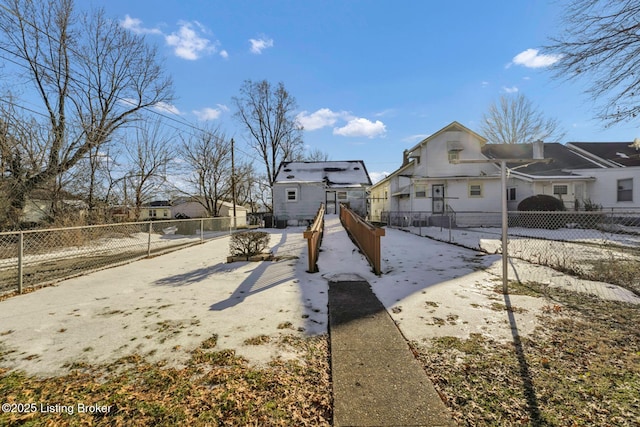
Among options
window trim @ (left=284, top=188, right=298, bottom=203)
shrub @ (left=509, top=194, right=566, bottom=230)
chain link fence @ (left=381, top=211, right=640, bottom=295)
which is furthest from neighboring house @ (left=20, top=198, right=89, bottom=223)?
shrub @ (left=509, top=194, right=566, bottom=230)

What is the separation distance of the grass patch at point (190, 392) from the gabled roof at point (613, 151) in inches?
1014

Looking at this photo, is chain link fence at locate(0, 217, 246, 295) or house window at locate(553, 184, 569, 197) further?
house window at locate(553, 184, 569, 197)

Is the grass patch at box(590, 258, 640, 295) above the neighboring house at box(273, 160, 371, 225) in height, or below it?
below

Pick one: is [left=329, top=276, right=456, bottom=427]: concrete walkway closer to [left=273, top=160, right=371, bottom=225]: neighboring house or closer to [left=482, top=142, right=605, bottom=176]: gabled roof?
[left=482, top=142, right=605, bottom=176]: gabled roof

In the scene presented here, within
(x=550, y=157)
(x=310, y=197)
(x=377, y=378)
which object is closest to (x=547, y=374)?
(x=377, y=378)

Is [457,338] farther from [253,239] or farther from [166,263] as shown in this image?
[166,263]

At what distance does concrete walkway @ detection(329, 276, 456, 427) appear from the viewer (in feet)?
6.35

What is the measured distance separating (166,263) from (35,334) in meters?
4.63

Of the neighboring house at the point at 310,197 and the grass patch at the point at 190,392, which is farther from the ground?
the neighboring house at the point at 310,197

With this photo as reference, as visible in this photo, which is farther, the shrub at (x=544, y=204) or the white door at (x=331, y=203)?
the white door at (x=331, y=203)

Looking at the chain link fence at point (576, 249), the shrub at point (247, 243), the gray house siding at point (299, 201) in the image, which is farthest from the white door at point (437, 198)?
the shrub at point (247, 243)

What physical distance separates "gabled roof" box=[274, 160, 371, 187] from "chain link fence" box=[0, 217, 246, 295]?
14.0 meters

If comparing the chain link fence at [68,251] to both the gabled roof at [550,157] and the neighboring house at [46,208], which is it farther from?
the gabled roof at [550,157]

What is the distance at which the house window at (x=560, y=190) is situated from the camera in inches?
696
